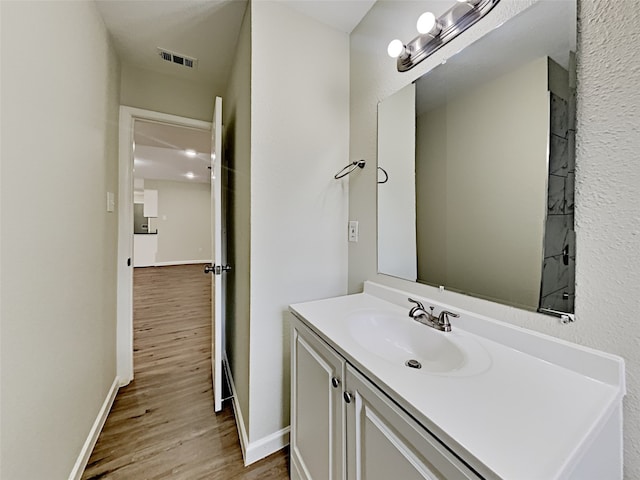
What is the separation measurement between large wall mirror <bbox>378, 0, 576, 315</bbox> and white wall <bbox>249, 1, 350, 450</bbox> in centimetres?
36

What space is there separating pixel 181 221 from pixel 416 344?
303 inches

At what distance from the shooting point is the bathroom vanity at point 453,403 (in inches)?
18.1

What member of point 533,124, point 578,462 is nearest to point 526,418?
point 578,462

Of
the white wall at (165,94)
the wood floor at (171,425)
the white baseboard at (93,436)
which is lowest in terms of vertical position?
the wood floor at (171,425)

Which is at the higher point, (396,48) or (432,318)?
(396,48)

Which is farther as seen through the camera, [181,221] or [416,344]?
[181,221]

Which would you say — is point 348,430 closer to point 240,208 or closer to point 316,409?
point 316,409

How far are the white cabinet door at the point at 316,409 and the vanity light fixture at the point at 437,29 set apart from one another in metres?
1.28

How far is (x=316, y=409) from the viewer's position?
3.17 ft

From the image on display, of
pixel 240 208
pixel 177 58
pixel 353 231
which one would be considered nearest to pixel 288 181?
pixel 240 208

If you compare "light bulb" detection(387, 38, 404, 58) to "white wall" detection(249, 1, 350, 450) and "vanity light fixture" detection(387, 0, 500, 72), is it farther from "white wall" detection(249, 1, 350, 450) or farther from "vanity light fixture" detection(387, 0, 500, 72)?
"white wall" detection(249, 1, 350, 450)

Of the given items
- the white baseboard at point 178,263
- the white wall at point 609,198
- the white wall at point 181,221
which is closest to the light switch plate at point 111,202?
the white wall at point 609,198

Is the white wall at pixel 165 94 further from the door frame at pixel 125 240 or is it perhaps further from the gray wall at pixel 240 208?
the gray wall at pixel 240 208

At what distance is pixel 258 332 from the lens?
4.36ft
